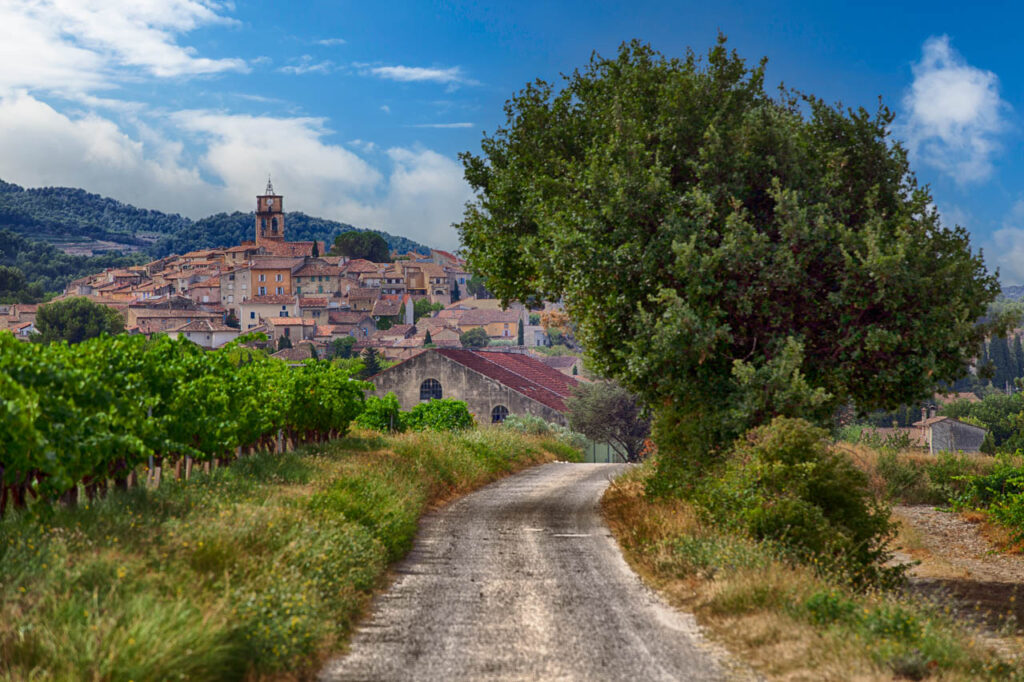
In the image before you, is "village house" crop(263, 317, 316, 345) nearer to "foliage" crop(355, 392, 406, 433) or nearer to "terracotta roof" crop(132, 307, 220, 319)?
"terracotta roof" crop(132, 307, 220, 319)

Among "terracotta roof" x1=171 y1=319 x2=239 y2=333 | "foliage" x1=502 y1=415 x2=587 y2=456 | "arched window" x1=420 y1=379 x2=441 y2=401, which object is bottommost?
"foliage" x1=502 y1=415 x2=587 y2=456

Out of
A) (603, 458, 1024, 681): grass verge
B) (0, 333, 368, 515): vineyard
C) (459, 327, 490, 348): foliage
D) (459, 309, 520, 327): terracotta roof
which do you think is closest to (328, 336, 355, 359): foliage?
(459, 327, 490, 348): foliage

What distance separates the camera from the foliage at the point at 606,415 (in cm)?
5984

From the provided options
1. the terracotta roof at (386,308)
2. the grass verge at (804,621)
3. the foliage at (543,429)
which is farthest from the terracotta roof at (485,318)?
the grass verge at (804,621)

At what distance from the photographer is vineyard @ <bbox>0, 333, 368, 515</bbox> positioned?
10211 mm

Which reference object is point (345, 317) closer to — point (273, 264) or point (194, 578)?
point (273, 264)

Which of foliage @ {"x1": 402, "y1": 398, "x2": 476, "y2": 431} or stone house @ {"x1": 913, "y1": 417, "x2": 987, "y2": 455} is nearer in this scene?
foliage @ {"x1": 402, "y1": 398, "x2": 476, "y2": 431}

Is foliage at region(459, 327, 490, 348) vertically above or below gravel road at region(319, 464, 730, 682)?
above

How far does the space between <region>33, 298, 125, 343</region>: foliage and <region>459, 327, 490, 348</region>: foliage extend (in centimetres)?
5594

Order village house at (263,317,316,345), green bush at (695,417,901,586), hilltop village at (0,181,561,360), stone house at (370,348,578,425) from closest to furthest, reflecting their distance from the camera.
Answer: green bush at (695,417,901,586) < stone house at (370,348,578,425) < hilltop village at (0,181,561,360) < village house at (263,317,316,345)

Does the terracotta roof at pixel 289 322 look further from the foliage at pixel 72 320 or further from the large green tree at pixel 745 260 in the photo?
the large green tree at pixel 745 260

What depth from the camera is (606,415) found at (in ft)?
197

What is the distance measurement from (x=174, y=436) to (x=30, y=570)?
731 centimetres

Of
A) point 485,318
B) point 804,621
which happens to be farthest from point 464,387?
point 485,318
